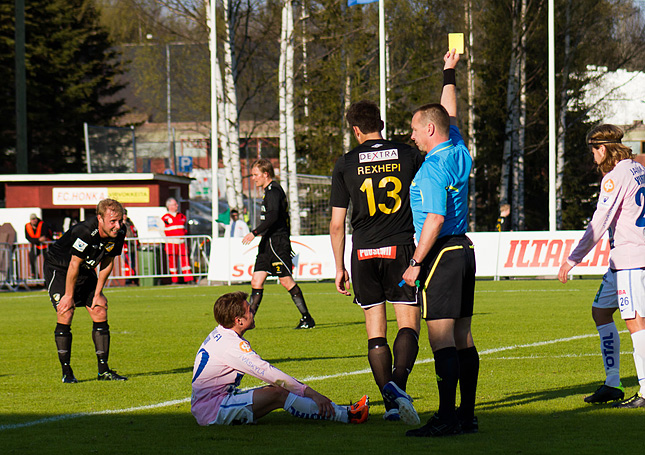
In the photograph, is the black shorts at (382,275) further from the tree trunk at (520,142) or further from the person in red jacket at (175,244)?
the tree trunk at (520,142)

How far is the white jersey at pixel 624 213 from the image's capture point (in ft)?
21.7

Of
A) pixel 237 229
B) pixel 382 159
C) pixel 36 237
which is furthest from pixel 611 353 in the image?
pixel 36 237

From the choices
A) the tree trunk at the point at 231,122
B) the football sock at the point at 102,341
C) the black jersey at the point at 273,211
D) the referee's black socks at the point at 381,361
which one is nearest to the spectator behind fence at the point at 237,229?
the tree trunk at the point at 231,122

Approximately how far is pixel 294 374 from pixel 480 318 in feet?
18.8

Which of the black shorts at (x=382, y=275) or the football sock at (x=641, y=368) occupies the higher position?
the black shorts at (x=382, y=275)

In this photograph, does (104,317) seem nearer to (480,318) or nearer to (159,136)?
(480,318)

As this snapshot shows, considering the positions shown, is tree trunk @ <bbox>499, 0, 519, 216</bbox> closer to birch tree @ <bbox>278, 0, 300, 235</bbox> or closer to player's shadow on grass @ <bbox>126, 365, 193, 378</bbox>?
birch tree @ <bbox>278, 0, 300, 235</bbox>

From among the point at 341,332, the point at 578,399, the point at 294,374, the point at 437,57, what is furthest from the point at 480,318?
the point at 437,57

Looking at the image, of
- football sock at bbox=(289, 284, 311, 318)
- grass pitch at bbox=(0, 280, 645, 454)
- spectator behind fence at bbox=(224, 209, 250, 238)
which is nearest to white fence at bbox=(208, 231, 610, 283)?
spectator behind fence at bbox=(224, 209, 250, 238)

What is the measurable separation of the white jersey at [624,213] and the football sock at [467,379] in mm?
1256

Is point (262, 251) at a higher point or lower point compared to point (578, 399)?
higher

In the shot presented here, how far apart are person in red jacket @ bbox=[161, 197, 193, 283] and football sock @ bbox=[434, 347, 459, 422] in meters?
18.6

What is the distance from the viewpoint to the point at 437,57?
40.6m

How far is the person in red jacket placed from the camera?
23984 mm
